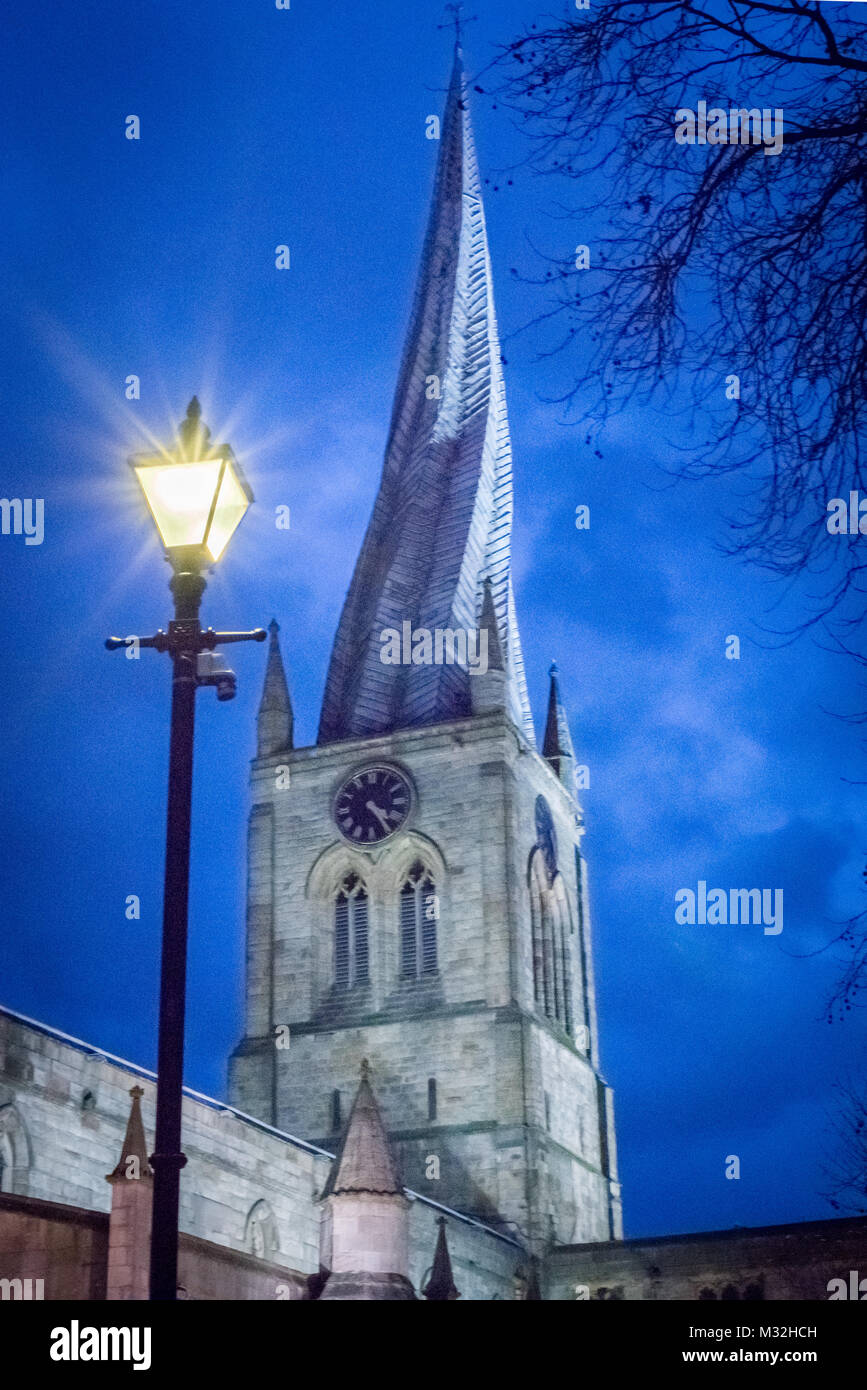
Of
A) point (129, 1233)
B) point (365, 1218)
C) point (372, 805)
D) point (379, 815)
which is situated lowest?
point (129, 1233)

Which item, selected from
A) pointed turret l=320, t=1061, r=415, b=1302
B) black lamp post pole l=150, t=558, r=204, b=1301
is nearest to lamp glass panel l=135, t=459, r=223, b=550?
black lamp post pole l=150, t=558, r=204, b=1301

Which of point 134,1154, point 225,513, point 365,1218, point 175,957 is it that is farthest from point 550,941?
point 175,957

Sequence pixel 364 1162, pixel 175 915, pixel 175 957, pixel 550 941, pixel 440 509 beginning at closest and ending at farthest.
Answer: pixel 175 957
pixel 175 915
pixel 364 1162
pixel 550 941
pixel 440 509

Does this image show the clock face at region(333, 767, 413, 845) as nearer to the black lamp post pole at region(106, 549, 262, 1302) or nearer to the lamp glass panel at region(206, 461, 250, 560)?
the black lamp post pole at region(106, 549, 262, 1302)

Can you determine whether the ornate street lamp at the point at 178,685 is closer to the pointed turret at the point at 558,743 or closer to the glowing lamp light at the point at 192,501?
the glowing lamp light at the point at 192,501

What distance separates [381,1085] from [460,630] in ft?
41.9

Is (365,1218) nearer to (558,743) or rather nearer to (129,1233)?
(129,1233)

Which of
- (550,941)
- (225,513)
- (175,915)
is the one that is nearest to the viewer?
(175,915)

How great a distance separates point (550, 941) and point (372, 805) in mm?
6144

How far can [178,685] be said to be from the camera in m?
9.22

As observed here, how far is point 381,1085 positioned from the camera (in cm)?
4806

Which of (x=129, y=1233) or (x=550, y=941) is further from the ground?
(x=550, y=941)
